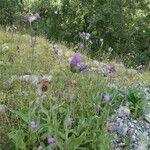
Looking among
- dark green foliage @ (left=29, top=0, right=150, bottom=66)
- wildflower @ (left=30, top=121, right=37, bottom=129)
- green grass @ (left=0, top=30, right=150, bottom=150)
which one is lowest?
dark green foliage @ (left=29, top=0, right=150, bottom=66)

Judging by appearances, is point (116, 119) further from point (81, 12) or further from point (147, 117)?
point (81, 12)

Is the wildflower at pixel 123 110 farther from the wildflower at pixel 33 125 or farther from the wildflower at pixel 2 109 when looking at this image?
the wildflower at pixel 2 109

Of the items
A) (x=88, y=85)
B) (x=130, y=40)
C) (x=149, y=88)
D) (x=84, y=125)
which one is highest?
(x=84, y=125)

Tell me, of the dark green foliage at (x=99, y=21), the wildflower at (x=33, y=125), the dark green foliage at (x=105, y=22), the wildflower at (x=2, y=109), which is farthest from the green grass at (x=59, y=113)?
the dark green foliage at (x=105, y=22)

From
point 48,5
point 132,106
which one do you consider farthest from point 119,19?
point 132,106

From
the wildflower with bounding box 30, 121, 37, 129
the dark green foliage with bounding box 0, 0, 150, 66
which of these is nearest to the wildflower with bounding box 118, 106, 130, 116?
the wildflower with bounding box 30, 121, 37, 129

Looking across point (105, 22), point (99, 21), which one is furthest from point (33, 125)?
point (99, 21)

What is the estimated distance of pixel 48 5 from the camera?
61.4ft

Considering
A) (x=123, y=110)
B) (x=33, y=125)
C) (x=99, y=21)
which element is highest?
(x=33, y=125)

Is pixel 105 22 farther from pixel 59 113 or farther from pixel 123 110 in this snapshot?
pixel 123 110

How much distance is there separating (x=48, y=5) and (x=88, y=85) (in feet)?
45.0

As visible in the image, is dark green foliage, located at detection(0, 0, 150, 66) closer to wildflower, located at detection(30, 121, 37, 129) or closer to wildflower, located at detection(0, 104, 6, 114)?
wildflower, located at detection(0, 104, 6, 114)

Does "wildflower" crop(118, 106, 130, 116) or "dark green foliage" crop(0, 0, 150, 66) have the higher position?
"wildflower" crop(118, 106, 130, 116)

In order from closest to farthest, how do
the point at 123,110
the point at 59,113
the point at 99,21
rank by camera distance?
1. the point at 123,110
2. the point at 59,113
3. the point at 99,21
